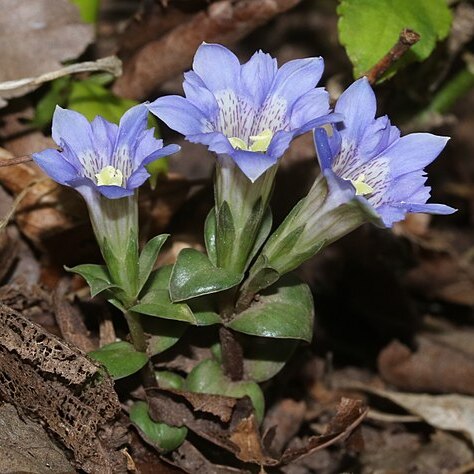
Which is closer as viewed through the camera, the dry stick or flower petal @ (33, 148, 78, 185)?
flower petal @ (33, 148, 78, 185)

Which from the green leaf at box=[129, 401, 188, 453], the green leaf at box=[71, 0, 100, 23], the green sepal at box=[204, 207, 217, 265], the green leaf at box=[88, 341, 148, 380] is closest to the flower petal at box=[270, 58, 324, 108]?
the green sepal at box=[204, 207, 217, 265]

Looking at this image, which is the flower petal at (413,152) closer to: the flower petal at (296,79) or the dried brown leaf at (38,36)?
the flower petal at (296,79)

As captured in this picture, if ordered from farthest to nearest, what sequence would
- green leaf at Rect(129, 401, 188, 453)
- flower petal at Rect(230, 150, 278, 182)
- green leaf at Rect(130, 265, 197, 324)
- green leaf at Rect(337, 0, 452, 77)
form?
green leaf at Rect(337, 0, 452, 77), green leaf at Rect(129, 401, 188, 453), green leaf at Rect(130, 265, 197, 324), flower petal at Rect(230, 150, 278, 182)

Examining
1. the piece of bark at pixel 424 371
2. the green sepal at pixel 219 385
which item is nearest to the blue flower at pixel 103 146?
the green sepal at pixel 219 385

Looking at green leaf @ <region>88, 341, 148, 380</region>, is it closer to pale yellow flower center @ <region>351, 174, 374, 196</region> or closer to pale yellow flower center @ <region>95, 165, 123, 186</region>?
pale yellow flower center @ <region>95, 165, 123, 186</region>

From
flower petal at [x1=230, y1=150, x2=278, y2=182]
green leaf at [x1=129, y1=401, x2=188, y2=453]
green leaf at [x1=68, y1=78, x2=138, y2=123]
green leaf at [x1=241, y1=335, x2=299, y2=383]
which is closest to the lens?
flower petal at [x1=230, y1=150, x2=278, y2=182]

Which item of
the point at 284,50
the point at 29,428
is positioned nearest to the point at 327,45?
the point at 284,50

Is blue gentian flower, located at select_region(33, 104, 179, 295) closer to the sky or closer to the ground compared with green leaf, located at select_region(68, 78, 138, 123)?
closer to the sky
